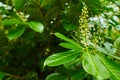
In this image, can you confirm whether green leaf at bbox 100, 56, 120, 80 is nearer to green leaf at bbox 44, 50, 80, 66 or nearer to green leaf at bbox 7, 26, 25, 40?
green leaf at bbox 44, 50, 80, 66

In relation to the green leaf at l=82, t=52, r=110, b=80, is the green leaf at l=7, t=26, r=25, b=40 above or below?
above

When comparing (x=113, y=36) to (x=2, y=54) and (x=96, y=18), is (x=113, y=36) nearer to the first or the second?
(x=96, y=18)

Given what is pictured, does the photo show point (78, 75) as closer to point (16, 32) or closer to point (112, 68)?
point (112, 68)

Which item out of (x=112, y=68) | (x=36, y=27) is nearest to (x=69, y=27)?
(x=36, y=27)

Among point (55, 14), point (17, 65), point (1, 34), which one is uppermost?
point (55, 14)

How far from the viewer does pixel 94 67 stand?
882mm

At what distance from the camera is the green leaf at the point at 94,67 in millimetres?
859

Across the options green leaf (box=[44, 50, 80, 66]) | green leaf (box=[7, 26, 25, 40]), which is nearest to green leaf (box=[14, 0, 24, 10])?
green leaf (box=[7, 26, 25, 40])

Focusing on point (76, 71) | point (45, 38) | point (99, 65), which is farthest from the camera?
point (45, 38)

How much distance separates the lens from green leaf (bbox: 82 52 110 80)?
859 mm

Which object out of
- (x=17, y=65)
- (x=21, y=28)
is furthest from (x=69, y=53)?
(x=17, y=65)

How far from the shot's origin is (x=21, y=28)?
3.48ft

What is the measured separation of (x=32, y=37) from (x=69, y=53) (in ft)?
0.86

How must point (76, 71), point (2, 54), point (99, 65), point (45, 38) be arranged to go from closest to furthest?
point (99, 65) < point (76, 71) < point (45, 38) < point (2, 54)
